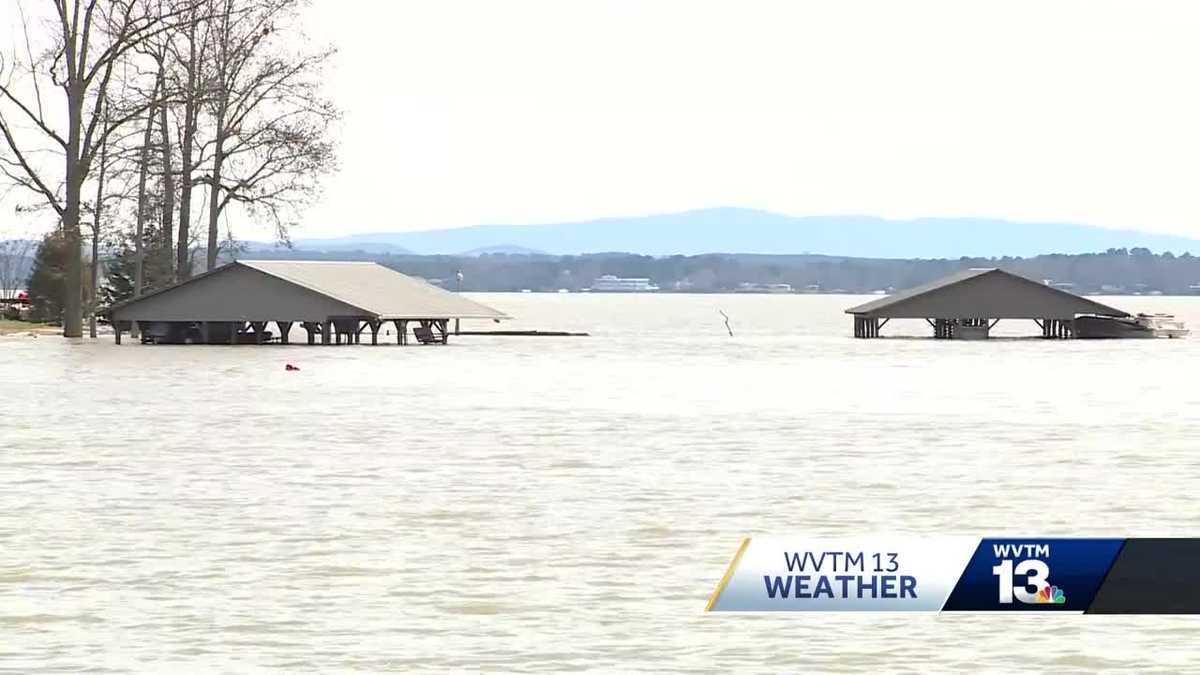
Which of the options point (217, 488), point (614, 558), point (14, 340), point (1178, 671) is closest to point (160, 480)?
point (217, 488)

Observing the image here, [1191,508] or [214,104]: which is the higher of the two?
[214,104]

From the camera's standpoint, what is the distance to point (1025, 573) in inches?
490

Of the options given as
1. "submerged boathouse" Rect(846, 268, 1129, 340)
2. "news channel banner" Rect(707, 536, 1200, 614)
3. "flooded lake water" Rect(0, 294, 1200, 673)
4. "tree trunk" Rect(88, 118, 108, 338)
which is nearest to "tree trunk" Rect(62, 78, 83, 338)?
"tree trunk" Rect(88, 118, 108, 338)

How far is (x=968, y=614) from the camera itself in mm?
15180

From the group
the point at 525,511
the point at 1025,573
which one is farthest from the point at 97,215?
the point at 1025,573

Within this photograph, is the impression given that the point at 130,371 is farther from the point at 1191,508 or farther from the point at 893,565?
the point at 893,565

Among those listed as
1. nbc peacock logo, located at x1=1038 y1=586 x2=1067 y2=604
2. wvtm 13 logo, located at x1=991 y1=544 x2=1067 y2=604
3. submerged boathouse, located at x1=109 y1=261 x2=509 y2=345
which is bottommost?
nbc peacock logo, located at x1=1038 y1=586 x2=1067 y2=604

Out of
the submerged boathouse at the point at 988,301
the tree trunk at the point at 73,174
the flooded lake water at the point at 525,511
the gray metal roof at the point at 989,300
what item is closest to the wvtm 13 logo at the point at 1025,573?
the flooded lake water at the point at 525,511

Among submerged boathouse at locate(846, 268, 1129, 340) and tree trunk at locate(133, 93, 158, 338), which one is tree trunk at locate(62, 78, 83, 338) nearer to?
tree trunk at locate(133, 93, 158, 338)

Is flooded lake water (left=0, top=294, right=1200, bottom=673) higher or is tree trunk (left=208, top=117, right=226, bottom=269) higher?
tree trunk (left=208, top=117, right=226, bottom=269)

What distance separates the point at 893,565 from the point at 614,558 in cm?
554

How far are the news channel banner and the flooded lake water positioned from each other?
344 millimetres

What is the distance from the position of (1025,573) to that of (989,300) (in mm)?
89555

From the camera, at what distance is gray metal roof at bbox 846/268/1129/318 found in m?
100
